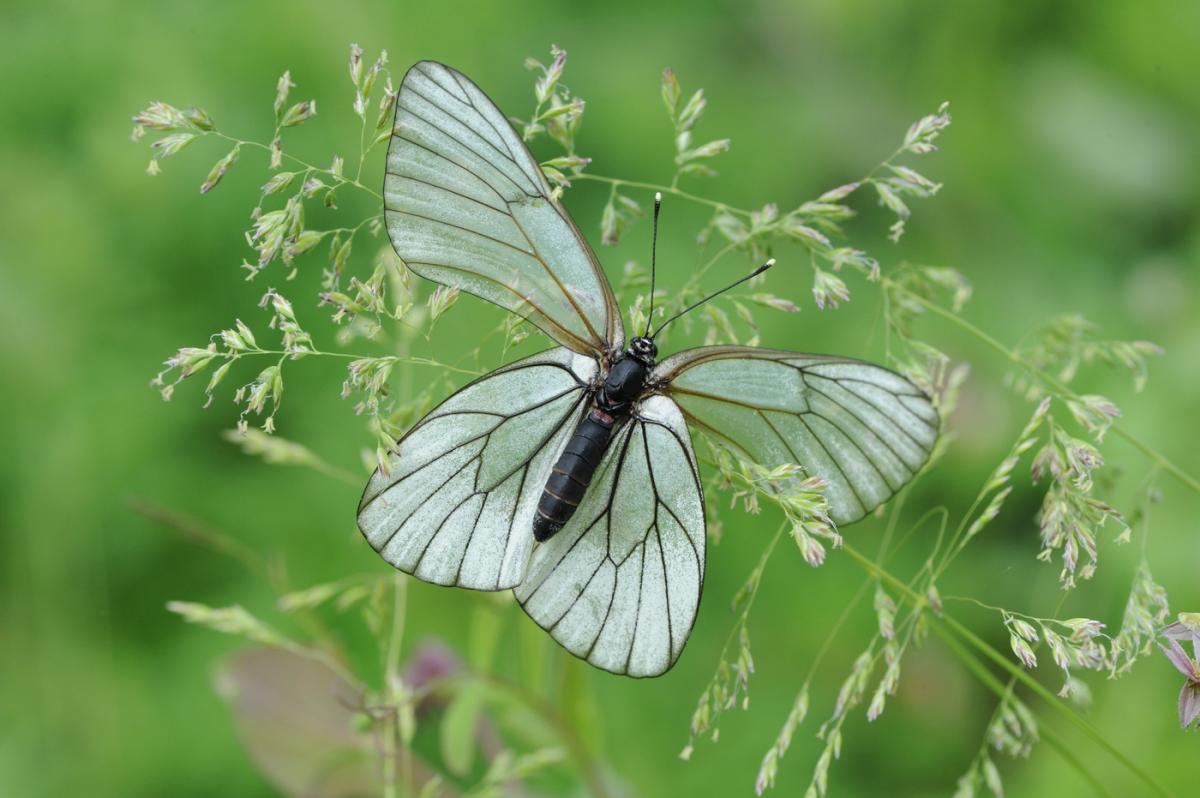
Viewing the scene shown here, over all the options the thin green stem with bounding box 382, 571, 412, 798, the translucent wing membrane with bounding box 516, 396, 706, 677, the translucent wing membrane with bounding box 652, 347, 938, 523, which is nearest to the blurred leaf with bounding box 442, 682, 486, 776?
the thin green stem with bounding box 382, 571, 412, 798

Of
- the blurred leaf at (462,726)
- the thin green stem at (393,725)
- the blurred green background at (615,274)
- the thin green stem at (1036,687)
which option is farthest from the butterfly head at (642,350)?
the blurred green background at (615,274)

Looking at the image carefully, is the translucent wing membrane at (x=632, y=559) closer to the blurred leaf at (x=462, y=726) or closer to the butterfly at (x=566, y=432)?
Result: the butterfly at (x=566, y=432)

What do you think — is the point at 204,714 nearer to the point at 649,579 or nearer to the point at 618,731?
the point at 618,731

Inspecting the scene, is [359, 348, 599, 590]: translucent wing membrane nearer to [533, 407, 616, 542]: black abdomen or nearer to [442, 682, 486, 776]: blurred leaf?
[533, 407, 616, 542]: black abdomen

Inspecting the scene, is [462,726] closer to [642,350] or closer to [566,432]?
[566,432]

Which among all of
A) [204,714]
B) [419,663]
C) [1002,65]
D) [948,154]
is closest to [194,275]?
[204,714]
